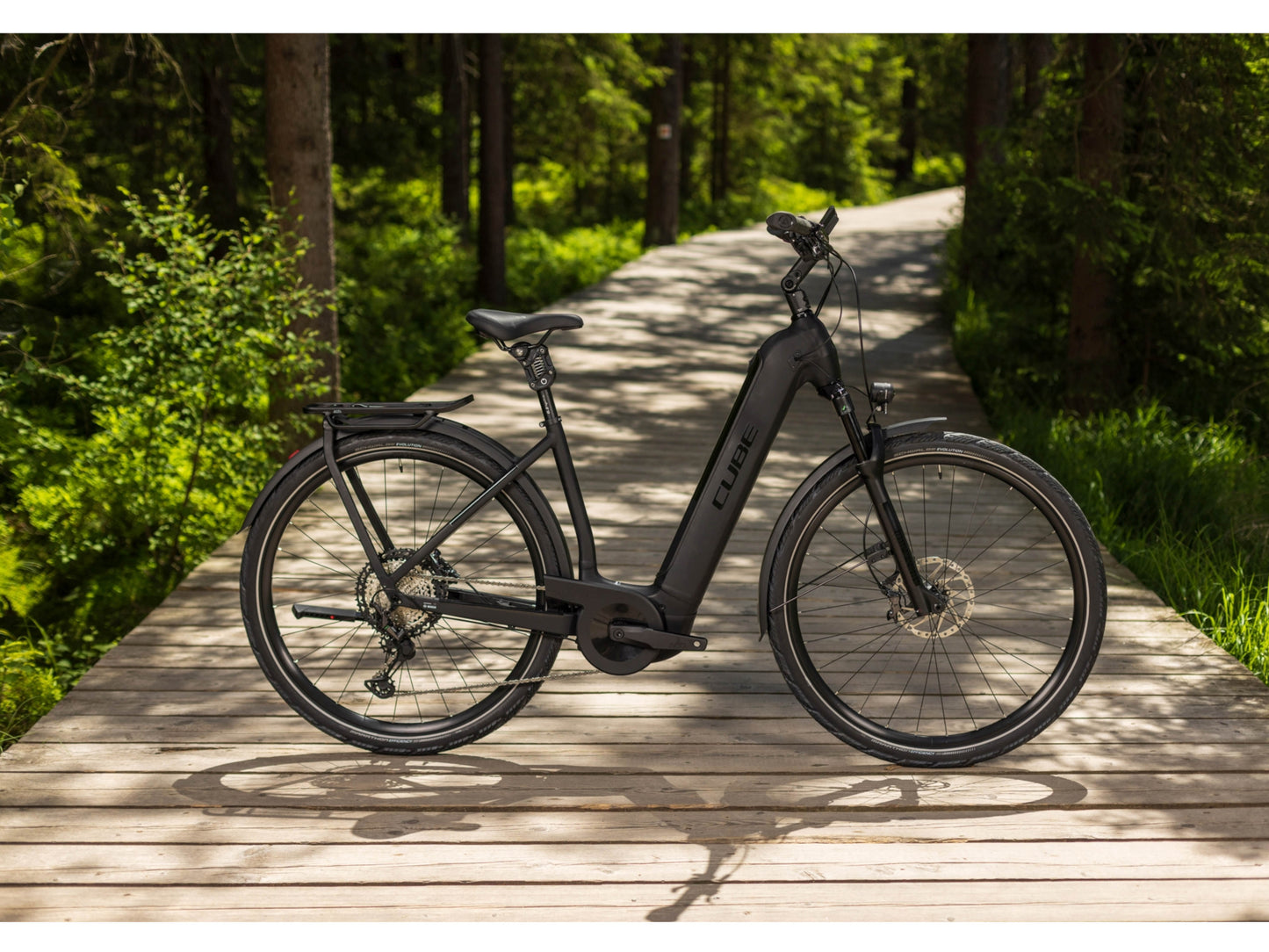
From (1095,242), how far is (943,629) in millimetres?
4449

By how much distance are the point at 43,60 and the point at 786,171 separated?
93.5ft

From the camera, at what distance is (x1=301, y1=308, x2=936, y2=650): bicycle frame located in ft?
9.77

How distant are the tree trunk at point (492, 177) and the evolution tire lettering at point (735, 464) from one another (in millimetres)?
10607

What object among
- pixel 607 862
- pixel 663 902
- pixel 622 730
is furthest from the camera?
pixel 622 730

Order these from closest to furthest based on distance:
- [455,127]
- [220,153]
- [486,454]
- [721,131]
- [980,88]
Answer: [486,454] → [220,153] → [455,127] → [980,88] → [721,131]

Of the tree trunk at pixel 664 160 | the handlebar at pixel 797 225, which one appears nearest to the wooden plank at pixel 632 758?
the handlebar at pixel 797 225

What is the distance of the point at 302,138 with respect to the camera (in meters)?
6.24

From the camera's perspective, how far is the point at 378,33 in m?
12.7

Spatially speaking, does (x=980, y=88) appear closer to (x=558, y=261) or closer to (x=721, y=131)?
(x=558, y=261)

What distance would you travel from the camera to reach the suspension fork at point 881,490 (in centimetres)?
297

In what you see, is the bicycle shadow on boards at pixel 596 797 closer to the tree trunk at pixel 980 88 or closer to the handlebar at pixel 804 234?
the handlebar at pixel 804 234

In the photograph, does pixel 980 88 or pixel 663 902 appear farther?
pixel 980 88

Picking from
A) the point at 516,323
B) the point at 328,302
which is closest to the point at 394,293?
the point at 328,302

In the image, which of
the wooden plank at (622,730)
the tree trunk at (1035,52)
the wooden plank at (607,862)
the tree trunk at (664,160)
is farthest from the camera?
the tree trunk at (664,160)
